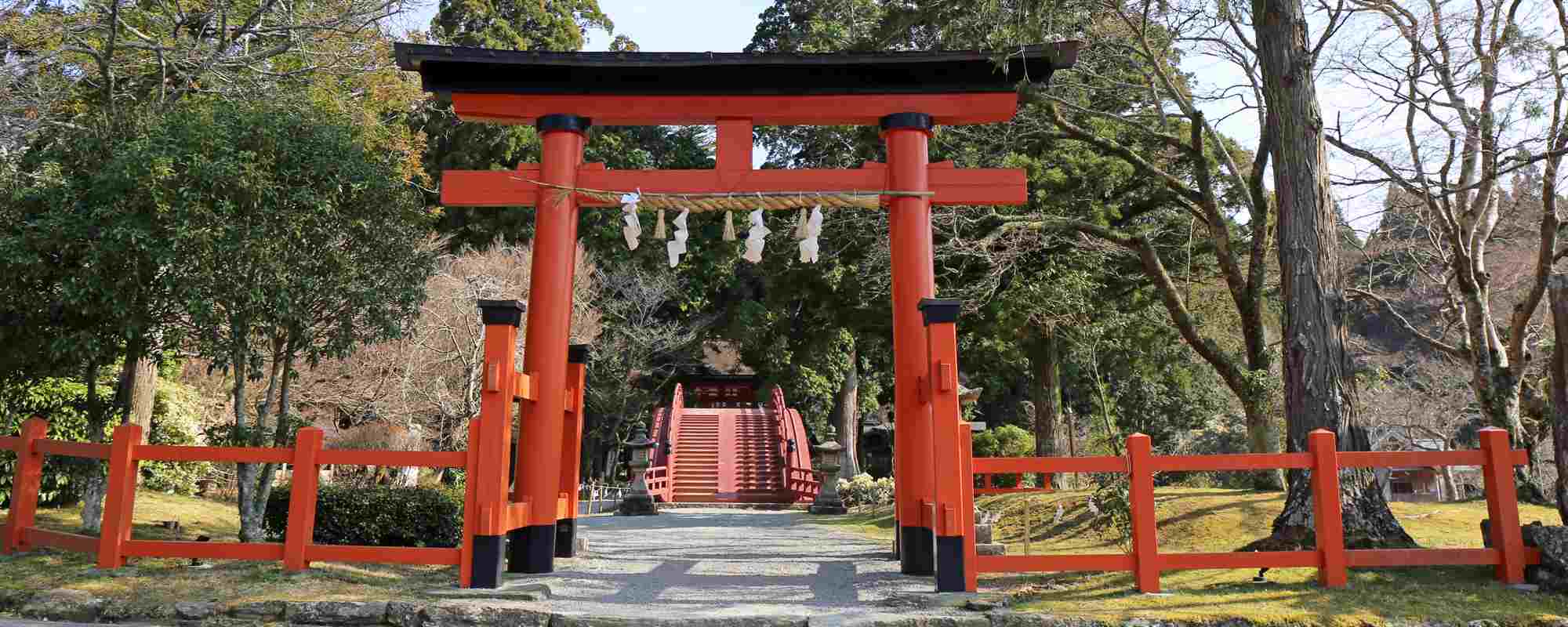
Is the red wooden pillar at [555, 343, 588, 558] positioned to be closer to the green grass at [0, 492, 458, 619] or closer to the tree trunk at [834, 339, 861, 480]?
the green grass at [0, 492, 458, 619]

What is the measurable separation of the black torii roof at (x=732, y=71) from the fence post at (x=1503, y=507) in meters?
4.27

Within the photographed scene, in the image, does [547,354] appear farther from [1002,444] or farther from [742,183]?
[1002,444]

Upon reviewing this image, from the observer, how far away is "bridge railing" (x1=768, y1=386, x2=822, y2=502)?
20.6 metres

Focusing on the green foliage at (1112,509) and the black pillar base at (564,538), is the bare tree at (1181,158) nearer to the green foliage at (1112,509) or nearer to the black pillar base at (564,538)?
the green foliage at (1112,509)

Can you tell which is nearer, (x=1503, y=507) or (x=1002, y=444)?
(x=1503, y=507)

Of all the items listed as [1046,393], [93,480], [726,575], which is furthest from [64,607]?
[1046,393]

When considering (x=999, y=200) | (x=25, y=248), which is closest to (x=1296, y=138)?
(x=999, y=200)

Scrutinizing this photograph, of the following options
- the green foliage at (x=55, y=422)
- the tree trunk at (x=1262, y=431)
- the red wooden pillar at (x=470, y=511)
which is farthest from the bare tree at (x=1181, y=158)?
the green foliage at (x=55, y=422)

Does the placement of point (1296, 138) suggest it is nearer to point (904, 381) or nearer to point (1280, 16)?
point (1280, 16)

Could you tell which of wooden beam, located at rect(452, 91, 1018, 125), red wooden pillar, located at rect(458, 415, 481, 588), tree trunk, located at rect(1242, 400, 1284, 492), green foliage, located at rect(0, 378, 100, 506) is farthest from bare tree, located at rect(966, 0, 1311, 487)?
green foliage, located at rect(0, 378, 100, 506)

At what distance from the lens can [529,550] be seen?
729 cm

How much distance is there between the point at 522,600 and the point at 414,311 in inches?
167

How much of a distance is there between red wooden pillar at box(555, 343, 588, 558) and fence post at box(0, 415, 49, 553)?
4073 millimetres

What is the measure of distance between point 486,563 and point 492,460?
28.6 inches
